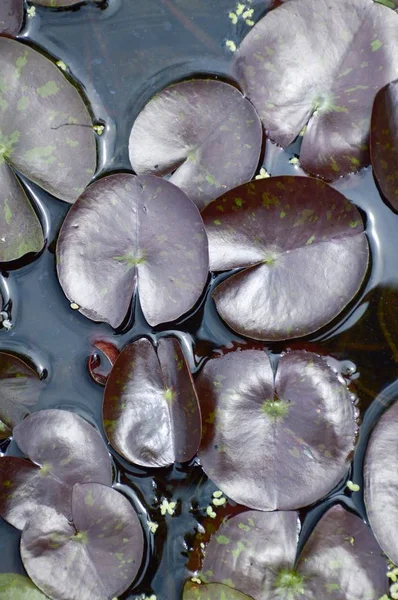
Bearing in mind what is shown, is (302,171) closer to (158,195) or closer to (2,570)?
(158,195)

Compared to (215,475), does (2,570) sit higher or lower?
lower

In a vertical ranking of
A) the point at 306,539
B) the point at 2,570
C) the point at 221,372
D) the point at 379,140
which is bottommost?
the point at 2,570

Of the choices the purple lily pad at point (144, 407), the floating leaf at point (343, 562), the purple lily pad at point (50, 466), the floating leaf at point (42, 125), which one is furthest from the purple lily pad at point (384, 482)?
the floating leaf at point (42, 125)

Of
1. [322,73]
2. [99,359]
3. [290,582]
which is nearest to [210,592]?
[290,582]

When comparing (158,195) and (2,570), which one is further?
(2,570)

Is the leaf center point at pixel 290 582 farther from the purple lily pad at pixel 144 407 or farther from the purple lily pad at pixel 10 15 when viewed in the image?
the purple lily pad at pixel 10 15

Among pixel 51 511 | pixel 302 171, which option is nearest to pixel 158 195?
pixel 302 171
